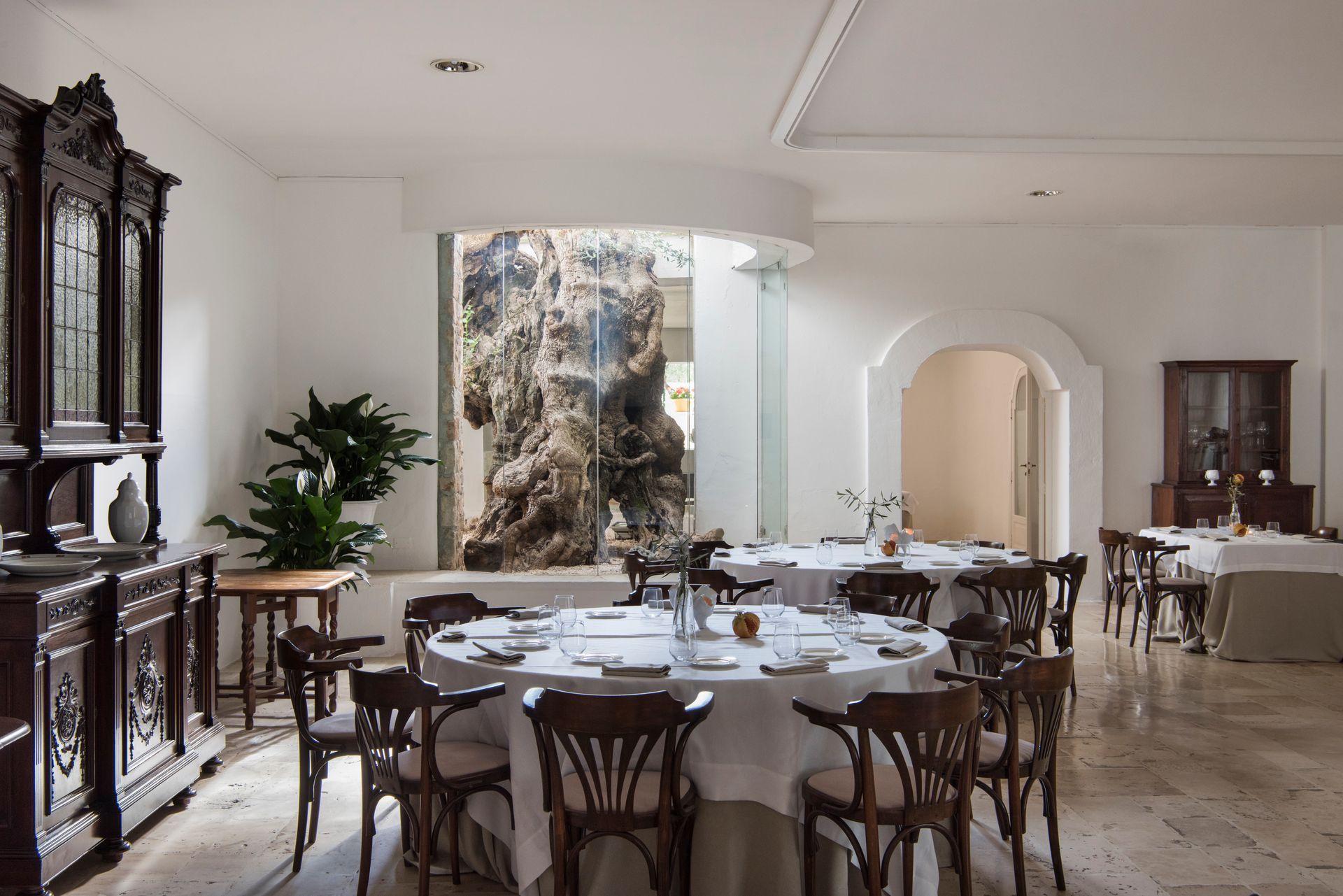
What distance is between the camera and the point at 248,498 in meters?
7.61

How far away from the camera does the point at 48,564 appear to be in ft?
12.9

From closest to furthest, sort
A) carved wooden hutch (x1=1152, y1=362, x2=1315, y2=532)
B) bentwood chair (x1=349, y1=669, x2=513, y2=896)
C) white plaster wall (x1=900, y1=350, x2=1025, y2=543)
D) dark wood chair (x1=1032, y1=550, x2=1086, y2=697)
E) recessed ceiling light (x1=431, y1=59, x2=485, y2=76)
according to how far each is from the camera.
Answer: bentwood chair (x1=349, y1=669, x2=513, y2=896) → recessed ceiling light (x1=431, y1=59, x2=485, y2=76) → dark wood chair (x1=1032, y1=550, x2=1086, y2=697) → carved wooden hutch (x1=1152, y1=362, x2=1315, y2=532) → white plaster wall (x1=900, y1=350, x2=1025, y2=543)

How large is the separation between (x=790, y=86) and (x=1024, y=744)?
3.86 meters

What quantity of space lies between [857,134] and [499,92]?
2.41 m

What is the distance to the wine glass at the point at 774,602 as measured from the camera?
4.24m

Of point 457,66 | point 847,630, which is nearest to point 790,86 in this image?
point 457,66

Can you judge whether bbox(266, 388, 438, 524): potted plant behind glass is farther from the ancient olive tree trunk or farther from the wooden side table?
the wooden side table

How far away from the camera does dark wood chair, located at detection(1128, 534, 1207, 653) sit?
25.2 feet

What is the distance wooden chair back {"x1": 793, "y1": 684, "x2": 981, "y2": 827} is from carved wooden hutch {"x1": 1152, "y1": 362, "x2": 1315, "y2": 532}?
24.0 feet

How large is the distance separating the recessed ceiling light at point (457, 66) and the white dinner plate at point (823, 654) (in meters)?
3.64

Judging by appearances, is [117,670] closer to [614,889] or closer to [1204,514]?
[614,889]

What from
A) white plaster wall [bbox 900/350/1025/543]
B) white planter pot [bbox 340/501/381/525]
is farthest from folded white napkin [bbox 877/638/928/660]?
white plaster wall [bbox 900/350/1025/543]

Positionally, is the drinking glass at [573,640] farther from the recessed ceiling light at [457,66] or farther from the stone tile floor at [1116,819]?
the recessed ceiling light at [457,66]

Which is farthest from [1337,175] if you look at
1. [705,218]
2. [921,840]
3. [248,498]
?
[248,498]
